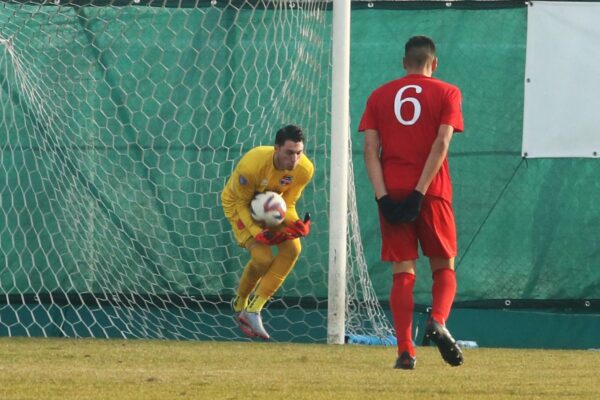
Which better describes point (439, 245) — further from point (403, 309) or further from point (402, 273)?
point (403, 309)

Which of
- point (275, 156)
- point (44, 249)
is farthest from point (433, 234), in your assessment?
point (44, 249)

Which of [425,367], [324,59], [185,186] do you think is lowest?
[425,367]

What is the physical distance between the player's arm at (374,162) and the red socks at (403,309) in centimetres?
39

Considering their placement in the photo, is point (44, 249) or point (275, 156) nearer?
point (275, 156)

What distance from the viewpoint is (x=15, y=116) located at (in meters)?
9.09

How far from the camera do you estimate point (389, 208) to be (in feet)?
19.7

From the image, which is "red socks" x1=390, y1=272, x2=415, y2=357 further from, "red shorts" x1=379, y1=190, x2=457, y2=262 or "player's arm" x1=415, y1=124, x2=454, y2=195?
"player's arm" x1=415, y1=124, x2=454, y2=195

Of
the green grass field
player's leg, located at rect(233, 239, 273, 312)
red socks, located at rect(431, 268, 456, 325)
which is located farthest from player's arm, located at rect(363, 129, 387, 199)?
player's leg, located at rect(233, 239, 273, 312)

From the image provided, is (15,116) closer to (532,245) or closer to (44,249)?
(44,249)

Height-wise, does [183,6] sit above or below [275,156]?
above

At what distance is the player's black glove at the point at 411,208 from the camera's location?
19.5 ft

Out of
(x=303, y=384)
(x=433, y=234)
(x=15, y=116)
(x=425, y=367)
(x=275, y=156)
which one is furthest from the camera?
(x=15, y=116)

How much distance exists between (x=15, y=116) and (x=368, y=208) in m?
2.42

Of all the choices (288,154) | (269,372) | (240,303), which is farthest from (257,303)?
(269,372)
